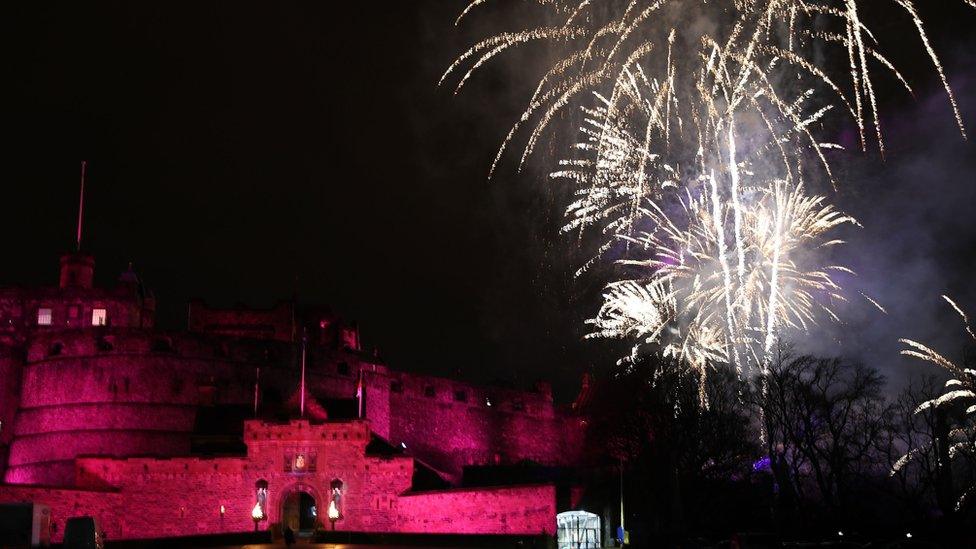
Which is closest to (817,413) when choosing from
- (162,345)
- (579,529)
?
(579,529)

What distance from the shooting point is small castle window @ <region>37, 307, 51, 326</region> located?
48.0 m

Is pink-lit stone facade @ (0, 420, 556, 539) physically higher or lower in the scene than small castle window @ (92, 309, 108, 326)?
lower

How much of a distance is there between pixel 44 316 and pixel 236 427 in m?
12.3

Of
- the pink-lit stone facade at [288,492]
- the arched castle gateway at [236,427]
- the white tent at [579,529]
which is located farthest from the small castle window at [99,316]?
the white tent at [579,529]

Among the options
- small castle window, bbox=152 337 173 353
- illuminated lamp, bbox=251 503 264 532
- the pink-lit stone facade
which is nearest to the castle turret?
small castle window, bbox=152 337 173 353

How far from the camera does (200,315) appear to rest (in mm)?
52844

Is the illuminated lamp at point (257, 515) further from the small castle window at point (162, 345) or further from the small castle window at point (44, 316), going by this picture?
the small castle window at point (44, 316)

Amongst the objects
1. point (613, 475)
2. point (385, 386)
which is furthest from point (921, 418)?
point (385, 386)

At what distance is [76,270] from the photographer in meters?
50.2

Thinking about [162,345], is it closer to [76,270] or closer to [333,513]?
[76,270]

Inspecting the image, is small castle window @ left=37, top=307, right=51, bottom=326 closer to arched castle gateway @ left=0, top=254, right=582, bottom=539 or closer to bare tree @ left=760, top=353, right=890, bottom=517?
arched castle gateway @ left=0, top=254, right=582, bottom=539

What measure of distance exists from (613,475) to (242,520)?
48.5 ft

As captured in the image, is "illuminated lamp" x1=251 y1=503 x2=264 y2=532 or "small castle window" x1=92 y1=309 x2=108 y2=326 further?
"small castle window" x1=92 y1=309 x2=108 y2=326

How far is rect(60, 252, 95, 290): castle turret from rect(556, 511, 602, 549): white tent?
24700 mm
